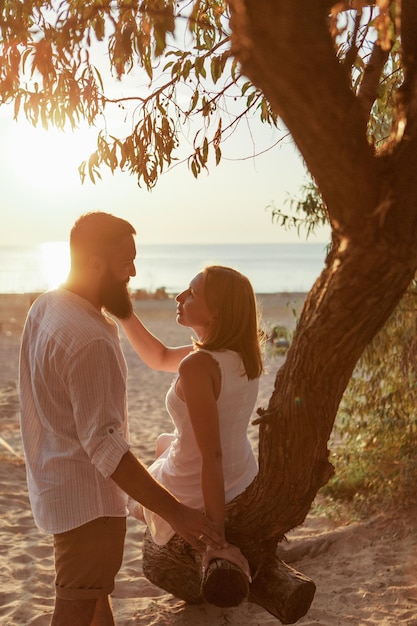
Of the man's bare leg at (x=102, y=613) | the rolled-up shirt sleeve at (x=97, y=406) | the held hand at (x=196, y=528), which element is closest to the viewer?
the rolled-up shirt sleeve at (x=97, y=406)

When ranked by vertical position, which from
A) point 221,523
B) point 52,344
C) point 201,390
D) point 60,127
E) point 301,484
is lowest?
point 221,523

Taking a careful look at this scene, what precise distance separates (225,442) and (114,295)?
1110 mm

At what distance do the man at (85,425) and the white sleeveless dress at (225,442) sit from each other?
624 millimetres

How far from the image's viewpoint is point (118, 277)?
3082 mm

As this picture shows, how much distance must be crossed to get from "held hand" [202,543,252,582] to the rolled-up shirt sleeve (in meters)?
0.85

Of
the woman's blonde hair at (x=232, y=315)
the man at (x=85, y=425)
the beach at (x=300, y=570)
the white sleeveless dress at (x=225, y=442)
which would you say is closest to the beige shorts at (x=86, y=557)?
the man at (x=85, y=425)

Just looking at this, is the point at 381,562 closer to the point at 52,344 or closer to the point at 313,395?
the point at 313,395

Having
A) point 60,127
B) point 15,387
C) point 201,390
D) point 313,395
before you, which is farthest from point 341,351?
point 15,387

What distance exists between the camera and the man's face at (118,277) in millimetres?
3062

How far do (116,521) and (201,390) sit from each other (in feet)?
2.43

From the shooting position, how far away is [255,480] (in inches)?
143

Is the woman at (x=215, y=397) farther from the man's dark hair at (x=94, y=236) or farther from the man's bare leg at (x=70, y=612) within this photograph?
the man's dark hair at (x=94, y=236)

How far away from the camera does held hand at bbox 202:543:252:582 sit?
131 inches

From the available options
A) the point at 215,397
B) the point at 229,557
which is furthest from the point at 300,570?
the point at 215,397
